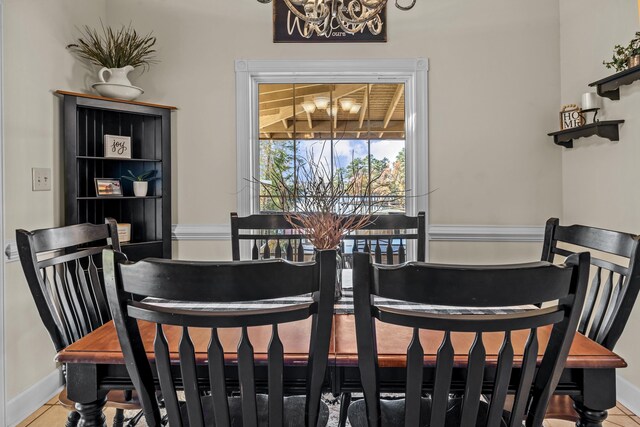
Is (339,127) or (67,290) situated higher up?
(339,127)

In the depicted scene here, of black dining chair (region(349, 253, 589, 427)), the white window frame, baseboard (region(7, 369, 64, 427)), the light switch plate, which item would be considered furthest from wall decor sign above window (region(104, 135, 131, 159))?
black dining chair (region(349, 253, 589, 427))

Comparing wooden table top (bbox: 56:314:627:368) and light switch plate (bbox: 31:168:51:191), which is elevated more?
light switch plate (bbox: 31:168:51:191)

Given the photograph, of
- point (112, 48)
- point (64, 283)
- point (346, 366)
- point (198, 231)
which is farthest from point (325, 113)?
point (346, 366)

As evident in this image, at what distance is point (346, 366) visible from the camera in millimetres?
1067

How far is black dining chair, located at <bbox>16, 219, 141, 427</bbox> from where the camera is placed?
4.28 feet

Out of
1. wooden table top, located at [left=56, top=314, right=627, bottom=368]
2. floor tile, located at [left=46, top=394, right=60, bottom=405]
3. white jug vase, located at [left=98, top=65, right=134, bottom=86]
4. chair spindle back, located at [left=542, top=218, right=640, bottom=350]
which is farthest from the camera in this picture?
white jug vase, located at [left=98, top=65, right=134, bottom=86]

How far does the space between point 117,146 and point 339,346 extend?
2.26 m

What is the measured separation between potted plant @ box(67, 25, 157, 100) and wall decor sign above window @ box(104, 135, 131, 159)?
26cm

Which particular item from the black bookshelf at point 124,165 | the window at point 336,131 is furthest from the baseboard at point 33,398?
the window at point 336,131

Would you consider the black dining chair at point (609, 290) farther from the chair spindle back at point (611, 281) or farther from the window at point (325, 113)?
the window at point (325, 113)

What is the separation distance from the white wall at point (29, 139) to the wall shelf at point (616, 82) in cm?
302

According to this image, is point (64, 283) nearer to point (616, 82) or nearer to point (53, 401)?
point (53, 401)

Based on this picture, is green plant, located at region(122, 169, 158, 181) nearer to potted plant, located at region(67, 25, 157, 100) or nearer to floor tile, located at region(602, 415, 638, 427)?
potted plant, located at region(67, 25, 157, 100)

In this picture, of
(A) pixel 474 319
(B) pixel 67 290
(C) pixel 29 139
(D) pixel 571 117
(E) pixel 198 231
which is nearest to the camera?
(A) pixel 474 319
